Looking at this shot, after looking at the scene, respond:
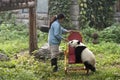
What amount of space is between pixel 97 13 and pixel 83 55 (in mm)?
7799

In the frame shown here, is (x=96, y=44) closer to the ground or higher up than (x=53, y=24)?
closer to the ground

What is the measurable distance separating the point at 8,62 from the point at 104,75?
303 centimetres

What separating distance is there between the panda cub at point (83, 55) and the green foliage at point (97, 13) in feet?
23.1

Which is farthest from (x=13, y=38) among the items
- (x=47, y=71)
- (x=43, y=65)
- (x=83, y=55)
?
(x=83, y=55)

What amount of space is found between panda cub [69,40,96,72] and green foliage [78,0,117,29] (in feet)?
23.1

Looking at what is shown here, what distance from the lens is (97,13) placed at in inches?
720

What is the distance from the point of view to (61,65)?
11875 millimetres

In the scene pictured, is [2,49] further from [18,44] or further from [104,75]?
[104,75]

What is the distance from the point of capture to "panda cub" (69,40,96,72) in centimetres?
1073

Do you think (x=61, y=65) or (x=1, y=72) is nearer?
(x=1, y=72)

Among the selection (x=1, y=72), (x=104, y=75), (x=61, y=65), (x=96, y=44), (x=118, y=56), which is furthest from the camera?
(x=96, y=44)

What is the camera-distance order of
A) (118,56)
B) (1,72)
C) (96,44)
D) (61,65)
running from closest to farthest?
(1,72), (61,65), (118,56), (96,44)

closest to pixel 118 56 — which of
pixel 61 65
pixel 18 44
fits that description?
Answer: pixel 61 65

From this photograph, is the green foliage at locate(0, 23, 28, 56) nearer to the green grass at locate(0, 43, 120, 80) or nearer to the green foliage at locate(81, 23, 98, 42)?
the green grass at locate(0, 43, 120, 80)
